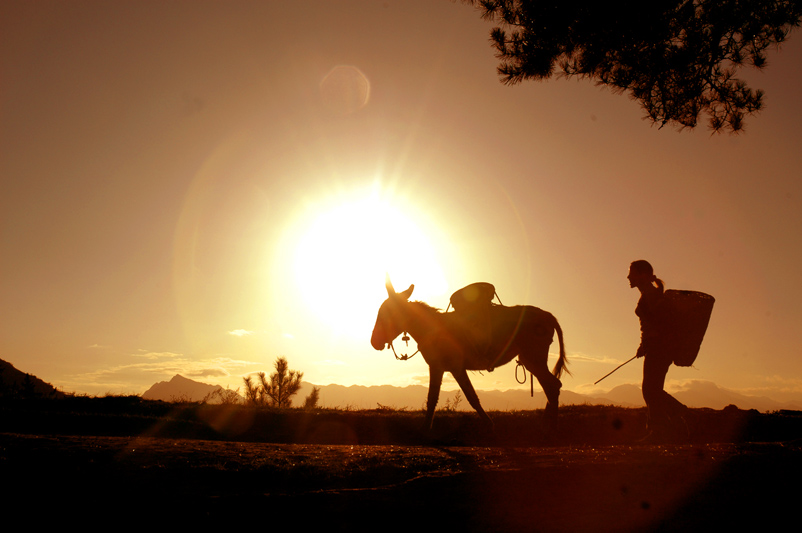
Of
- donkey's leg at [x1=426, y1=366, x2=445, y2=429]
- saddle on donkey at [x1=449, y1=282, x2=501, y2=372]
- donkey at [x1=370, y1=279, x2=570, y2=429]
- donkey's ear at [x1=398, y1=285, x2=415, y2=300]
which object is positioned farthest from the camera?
donkey's ear at [x1=398, y1=285, x2=415, y2=300]

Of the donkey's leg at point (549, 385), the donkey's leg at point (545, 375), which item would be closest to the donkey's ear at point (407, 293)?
the donkey's leg at point (545, 375)

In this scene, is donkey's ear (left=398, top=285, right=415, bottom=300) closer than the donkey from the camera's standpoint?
No

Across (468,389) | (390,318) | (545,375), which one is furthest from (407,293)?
(545,375)

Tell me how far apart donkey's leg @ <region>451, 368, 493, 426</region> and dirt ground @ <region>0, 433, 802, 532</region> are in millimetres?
3085

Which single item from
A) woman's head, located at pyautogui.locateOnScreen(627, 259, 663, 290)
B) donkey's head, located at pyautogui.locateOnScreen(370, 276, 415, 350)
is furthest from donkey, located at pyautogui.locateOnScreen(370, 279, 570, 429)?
woman's head, located at pyautogui.locateOnScreen(627, 259, 663, 290)

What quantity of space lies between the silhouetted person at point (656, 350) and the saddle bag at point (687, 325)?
0.10m

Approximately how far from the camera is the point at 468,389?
9.05m

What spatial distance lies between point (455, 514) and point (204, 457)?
2.72 metres

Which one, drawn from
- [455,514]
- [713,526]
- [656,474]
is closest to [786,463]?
[656,474]

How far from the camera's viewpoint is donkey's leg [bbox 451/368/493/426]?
8844 millimetres

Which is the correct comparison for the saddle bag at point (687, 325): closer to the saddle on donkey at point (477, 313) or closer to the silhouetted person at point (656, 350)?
the silhouetted person at point (656, 350)

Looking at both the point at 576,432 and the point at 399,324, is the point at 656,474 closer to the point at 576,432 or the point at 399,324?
the point at 399,324

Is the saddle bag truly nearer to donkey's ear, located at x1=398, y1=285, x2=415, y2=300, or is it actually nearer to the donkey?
the donkey

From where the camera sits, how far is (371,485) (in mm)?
4516
